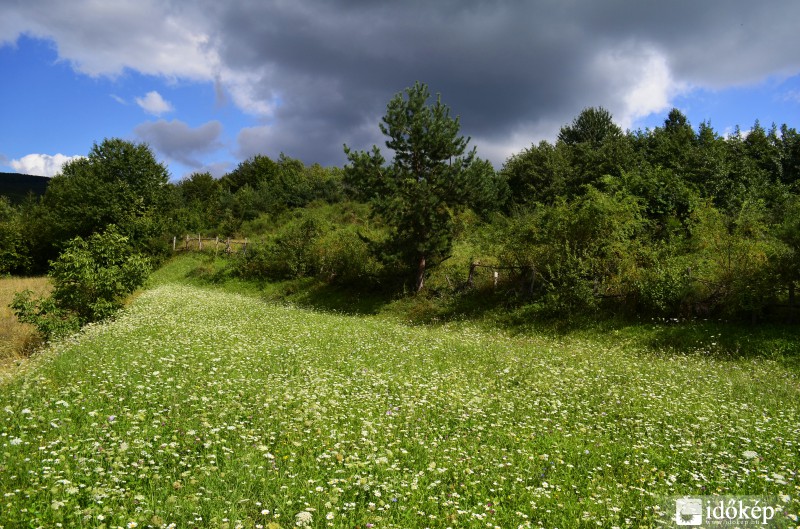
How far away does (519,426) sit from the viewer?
751 centimetres

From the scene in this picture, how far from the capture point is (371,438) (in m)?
6.62

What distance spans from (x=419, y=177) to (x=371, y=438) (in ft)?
61.2

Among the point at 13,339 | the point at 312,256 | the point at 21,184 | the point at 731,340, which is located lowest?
the point at 13,339

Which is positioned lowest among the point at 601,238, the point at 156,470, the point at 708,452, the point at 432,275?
the point at 708,452

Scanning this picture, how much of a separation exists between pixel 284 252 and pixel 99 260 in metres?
14.1

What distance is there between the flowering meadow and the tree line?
4.82 meters

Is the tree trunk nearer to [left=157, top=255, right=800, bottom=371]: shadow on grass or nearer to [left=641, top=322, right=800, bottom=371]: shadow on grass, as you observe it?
[left=157, top=255, right=800, bottom=371]: shadow on grass

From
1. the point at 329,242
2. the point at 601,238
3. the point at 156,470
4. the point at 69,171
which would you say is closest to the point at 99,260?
the point at 329,242

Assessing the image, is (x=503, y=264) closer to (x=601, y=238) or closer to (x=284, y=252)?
(x=601, y=238)

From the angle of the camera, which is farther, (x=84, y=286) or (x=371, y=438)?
(x=84, y=286)

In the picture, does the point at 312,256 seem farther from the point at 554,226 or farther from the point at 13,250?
the point at 13,250

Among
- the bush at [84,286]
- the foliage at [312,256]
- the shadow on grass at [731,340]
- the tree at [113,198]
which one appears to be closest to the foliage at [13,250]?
the tree at [113,198]

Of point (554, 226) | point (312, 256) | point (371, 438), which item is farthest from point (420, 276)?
point (371, 438)

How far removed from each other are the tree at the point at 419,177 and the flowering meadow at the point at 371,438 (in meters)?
11.9
